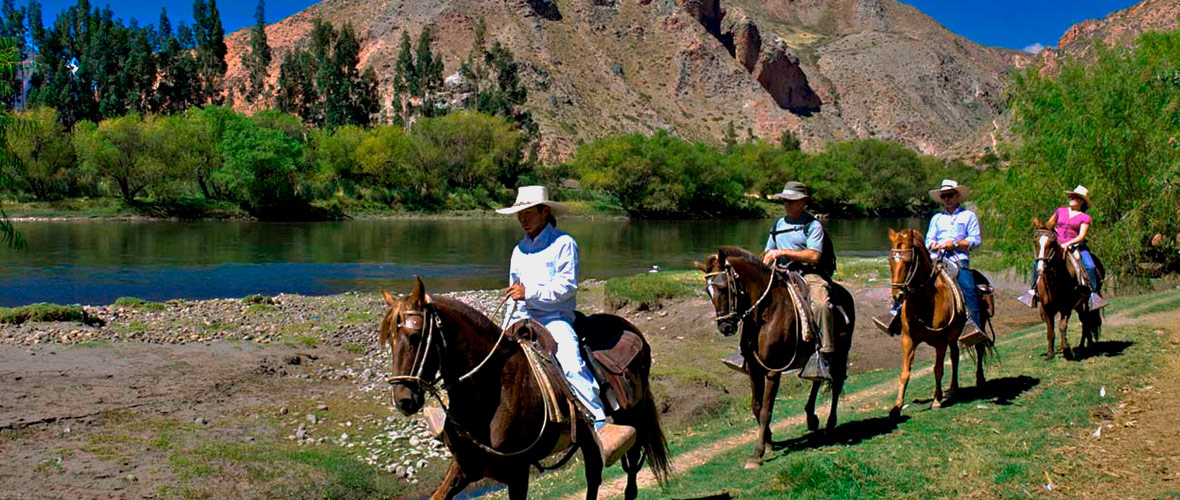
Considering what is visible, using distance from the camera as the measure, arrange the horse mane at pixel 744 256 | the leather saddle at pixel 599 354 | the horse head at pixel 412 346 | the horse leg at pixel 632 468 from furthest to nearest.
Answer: the horse mane at pixel 744 256
the horse leg at pixel 632 468
the leather saddle at pixel 599 354
the horse head at pixel 412 346

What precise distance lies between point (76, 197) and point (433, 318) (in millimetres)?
75554

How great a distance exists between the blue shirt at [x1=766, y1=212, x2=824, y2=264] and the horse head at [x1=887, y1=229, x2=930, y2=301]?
4.82 feet

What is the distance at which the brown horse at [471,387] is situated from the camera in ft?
17.2

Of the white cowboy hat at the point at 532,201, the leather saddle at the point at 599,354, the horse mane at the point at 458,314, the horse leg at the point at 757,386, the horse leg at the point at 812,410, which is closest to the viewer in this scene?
the horse mane at the point at 458,314

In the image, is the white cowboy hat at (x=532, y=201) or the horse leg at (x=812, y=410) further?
the horse leg at (x=812, y=410)

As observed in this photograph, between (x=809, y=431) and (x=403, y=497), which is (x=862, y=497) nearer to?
(x=809, y=431)

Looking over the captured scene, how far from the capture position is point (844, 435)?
961 centimetres

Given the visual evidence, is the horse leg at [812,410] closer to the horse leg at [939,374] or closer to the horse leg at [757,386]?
the horse leg at [757,386]

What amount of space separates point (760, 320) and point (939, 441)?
2204 millimetres

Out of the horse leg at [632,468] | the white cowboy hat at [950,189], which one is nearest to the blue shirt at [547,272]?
the horse leg at [632,468]

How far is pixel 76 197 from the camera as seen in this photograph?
223ft

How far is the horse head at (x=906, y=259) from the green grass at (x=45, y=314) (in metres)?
18.2

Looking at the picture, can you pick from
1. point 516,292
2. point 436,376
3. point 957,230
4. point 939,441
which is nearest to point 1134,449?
point 939,441

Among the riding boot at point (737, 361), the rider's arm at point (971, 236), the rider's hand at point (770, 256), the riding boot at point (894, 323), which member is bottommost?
the riding boot at point (737, 361)
